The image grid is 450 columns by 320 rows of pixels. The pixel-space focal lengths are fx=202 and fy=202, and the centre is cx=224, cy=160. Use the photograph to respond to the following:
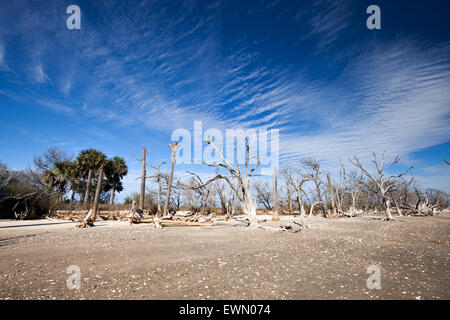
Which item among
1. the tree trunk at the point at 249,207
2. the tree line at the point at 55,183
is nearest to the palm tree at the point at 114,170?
the tree line at the point at 55,183

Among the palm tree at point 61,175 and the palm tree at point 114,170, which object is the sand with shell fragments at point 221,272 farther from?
the palm tree at point 114,170

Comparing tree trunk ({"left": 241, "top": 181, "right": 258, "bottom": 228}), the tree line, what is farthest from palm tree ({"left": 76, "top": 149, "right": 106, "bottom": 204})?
tree trunk ({"left": 241, "top": 181, "right": 258, "bottom": 228})

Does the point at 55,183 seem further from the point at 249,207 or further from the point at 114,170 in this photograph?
the point at 249,207

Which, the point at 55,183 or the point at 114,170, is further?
the point at 114,170

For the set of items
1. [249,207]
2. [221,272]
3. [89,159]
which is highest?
[89,159]

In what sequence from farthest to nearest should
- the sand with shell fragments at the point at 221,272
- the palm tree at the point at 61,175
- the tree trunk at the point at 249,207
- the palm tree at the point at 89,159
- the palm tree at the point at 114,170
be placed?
the palm tree at the point at 114,170 < the palm tree at the point at 89,159 < the palm tree at the point at 61,175 < the tree trunk at the point at 249,207 < the sand with shell fragments at the point at 221,272

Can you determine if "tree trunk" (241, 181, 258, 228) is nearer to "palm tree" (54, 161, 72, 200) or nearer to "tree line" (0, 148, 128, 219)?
"tree line" (0, 148, 128, 219)

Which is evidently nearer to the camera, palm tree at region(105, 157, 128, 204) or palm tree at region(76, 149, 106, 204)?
palm tree at region(76, 149, 106, 204)

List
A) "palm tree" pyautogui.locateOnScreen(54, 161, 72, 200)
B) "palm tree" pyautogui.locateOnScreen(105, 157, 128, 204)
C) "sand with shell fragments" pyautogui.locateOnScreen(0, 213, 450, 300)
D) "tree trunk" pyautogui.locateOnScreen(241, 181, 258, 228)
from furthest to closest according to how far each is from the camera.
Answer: "palm tree" pyautogui.locateOnScreen(105, 157, 128, 204) < "palm tree" pyautogui.locateOnScreen(54, 161, 72, 200) < "tree trunk" pyautogui.locateOnScreen(241, 181, 258, 228) < "sand with shell fragments" pyautogui.locateOnScreen(0, 213, 450, 300)

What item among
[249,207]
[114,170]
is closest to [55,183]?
[114,170]

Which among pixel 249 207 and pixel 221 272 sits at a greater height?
pixel 249 207

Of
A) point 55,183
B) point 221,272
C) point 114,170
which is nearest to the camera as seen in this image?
point 221,272

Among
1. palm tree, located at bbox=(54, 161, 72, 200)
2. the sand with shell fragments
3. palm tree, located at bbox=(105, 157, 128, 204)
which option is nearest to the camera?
the sand with shell fragments
